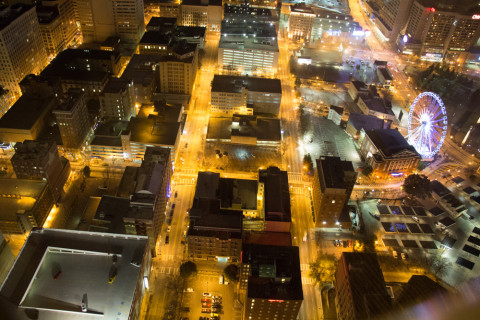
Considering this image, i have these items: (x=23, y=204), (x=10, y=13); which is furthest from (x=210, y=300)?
(x=10, y=13)

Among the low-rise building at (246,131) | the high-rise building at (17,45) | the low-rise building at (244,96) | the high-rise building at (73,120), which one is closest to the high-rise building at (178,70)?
the low-rise building at (244,96)

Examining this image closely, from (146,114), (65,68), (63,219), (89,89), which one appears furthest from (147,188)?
(65,68)

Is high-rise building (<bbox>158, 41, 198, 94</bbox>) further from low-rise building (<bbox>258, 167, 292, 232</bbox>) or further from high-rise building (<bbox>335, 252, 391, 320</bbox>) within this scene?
high-rise building (<bbox>335, 252, 391, 320</bbox>)

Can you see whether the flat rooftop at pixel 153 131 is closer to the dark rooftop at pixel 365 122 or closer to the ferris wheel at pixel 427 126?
the dark rooftop at pixel 365 122

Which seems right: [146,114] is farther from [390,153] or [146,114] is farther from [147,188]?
[390,153]

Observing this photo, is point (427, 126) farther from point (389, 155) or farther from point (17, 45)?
point (17, 45)

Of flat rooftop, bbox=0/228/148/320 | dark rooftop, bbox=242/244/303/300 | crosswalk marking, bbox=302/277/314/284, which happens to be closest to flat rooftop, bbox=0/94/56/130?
flat rooftop, bbox=0/228/148/320
